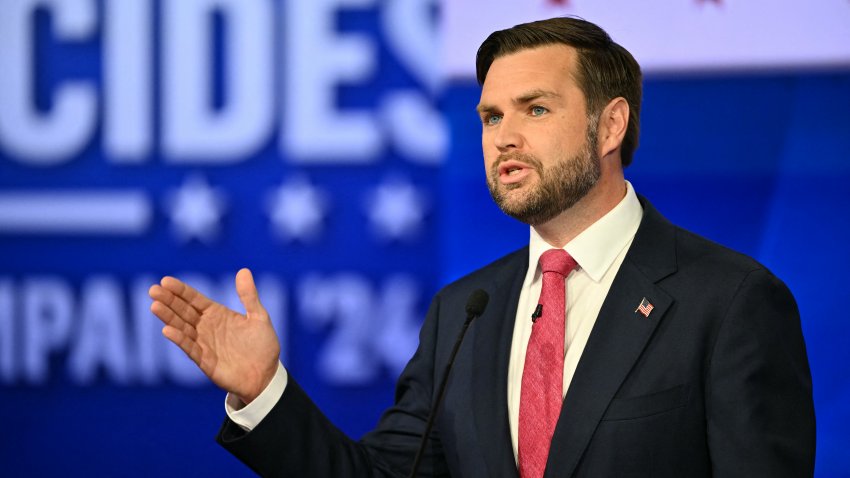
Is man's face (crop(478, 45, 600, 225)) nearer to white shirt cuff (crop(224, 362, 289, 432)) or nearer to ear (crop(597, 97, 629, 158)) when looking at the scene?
ear (crop(597, 97, 629, 158))

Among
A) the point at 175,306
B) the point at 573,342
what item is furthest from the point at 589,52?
the point at 175,306

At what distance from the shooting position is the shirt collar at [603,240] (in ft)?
6.68

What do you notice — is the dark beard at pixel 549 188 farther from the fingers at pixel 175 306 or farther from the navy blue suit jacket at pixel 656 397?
the fingers at pixel 175 306

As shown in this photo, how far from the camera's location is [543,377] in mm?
1930

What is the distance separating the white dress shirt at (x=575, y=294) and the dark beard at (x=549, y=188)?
8 cm

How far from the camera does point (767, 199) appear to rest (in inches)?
119

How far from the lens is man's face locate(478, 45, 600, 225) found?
2061mm

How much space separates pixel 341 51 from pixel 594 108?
4.32ft

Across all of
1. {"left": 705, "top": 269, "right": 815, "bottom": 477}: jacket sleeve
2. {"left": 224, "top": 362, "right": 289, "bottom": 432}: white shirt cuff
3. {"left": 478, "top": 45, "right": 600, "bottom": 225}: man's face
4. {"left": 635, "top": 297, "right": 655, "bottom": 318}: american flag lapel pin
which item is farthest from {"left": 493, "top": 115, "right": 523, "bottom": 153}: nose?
{"left": 224, "top": 362, "right": 289, "bottom": 432}: white shirt cuff

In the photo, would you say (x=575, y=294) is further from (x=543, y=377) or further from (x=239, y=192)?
(x=239, y=192)

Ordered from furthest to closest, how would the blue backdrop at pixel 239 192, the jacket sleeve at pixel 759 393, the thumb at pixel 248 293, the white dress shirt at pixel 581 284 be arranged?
the blue backdrop at pixel 239 192
the white dress shirt at pixel 581 284
the thumb at pixel 248 293
the jacket sleeve at pixel 759 393

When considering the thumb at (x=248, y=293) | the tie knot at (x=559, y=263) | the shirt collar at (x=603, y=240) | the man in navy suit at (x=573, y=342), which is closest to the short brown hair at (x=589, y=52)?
the man in navy suit at (x=573, y=342)

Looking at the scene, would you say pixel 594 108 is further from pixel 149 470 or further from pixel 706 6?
pixel 149 470

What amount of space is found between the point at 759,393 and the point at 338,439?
0.82 meters
